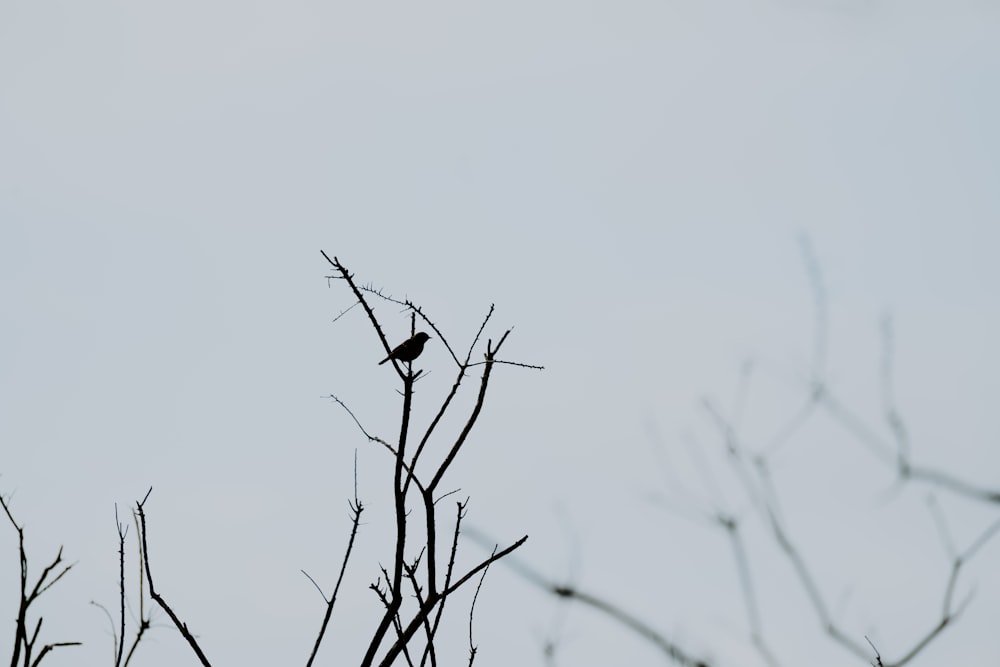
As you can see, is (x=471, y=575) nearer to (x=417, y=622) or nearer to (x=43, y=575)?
(x=417, y=622)

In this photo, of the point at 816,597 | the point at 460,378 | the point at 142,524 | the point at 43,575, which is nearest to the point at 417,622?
the point at 460,378

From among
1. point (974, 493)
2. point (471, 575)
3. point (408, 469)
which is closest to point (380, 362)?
point (408, 469)

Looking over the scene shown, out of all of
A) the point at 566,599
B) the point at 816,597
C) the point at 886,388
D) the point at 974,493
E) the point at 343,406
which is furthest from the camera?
the point at 343,406

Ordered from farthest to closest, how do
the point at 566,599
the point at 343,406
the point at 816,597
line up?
the point at 343,406, the point at 816,597, the point at 566,599

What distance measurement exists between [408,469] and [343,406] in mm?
865

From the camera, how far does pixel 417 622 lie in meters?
4.22

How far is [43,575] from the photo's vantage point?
427cm

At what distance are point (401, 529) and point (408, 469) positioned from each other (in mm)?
304

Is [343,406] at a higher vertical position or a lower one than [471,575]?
higher

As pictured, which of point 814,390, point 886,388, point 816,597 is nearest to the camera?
point 816,597

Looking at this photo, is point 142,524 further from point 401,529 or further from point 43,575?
point 401,529

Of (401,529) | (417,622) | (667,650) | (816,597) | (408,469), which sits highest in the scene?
(408,469)

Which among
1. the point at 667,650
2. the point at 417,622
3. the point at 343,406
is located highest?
the point at 343,406

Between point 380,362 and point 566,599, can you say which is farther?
point 380,362
